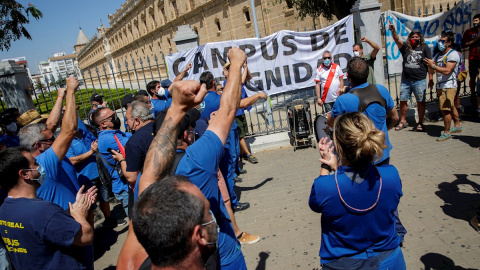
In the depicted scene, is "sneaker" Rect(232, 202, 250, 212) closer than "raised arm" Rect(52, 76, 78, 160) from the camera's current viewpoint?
No

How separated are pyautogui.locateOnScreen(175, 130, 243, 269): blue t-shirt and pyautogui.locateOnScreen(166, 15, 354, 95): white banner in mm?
5942

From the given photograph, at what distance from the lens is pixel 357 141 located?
1919 millimetres

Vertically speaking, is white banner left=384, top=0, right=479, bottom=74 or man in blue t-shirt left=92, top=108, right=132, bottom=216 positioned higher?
white banner left=384, top=0, right=479, bottom=74

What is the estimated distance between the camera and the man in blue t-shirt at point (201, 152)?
173 cm

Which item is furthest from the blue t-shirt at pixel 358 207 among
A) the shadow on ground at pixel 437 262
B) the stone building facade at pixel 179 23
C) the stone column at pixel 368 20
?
the stone column at pixel 368 20

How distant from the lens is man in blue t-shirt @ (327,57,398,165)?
10.6ft

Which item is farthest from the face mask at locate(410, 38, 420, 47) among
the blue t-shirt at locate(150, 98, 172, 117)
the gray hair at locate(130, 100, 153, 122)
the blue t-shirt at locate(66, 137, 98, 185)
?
the blue t-shirt at locate(66, 137, 98, 185)

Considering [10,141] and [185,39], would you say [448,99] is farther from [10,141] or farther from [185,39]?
[10,141]

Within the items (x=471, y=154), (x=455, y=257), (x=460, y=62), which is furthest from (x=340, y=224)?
(x=460, y=62)

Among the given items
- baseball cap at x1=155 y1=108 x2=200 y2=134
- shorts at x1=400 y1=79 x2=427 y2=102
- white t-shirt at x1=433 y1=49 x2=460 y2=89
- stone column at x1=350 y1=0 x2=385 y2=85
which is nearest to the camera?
baseball cap at x1=155 y1=108 x2=200 y2=134

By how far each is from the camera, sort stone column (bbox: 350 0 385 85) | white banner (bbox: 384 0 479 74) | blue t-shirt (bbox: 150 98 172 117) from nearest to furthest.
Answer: blue t-shirt (bbox: 150 98 172 117) < stone column (bbox: 350 0 385 85) < white banner (bbox: 384 0 479 74)

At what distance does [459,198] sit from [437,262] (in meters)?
1.44

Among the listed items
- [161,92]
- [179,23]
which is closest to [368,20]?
[161,92]

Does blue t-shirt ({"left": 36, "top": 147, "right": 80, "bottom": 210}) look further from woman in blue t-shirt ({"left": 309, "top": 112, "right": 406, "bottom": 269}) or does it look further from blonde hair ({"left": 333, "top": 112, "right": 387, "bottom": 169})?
blonde hair ({"left": 333, "top": 112, "right": 387, "bottom": 169})
